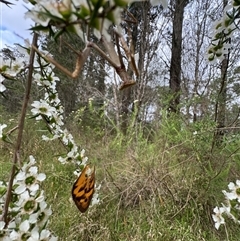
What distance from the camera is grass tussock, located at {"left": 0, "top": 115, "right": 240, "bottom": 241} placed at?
4.40ft

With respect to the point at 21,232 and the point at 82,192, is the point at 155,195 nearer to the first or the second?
the point at 82,192

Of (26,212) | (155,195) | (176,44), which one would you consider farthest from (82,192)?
(176,44)

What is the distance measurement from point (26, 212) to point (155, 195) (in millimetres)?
1063

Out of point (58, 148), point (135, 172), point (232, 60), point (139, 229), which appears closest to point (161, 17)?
point (232, 60)

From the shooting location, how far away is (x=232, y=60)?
351 cm

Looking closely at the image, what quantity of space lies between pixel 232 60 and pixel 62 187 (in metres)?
2.51

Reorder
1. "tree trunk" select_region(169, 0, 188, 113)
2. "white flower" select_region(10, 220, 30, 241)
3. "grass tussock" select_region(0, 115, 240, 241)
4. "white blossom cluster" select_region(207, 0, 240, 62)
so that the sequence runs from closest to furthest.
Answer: "white flower" select_region(10, 220, 30, 241)
"white blossom cluster" select_region(207, 0, 240, 62)
"grass tussock" select_region(0, 115, 240, 241)
"tree trunk" select_region(169, 0, 188, 113)

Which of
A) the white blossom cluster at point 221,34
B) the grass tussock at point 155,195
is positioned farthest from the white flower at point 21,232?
the grass tussock at point 155,195

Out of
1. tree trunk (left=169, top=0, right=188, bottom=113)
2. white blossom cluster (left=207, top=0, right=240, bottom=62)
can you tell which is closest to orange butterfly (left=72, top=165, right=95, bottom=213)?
white blossom cluster (left=207, top=0, right=240, bottom=62)

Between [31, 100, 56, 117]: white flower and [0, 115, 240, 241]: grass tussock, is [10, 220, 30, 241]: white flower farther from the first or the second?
[0, 115, 240, 241]: grass tussock

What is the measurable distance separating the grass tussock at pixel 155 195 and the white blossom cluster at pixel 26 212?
0.85 metres

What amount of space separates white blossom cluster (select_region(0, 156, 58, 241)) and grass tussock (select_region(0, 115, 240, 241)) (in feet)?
2.80

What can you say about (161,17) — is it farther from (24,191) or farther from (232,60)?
(24,191)

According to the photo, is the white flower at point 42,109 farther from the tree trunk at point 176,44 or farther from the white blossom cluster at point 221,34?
the tree trunk at point 176,44
